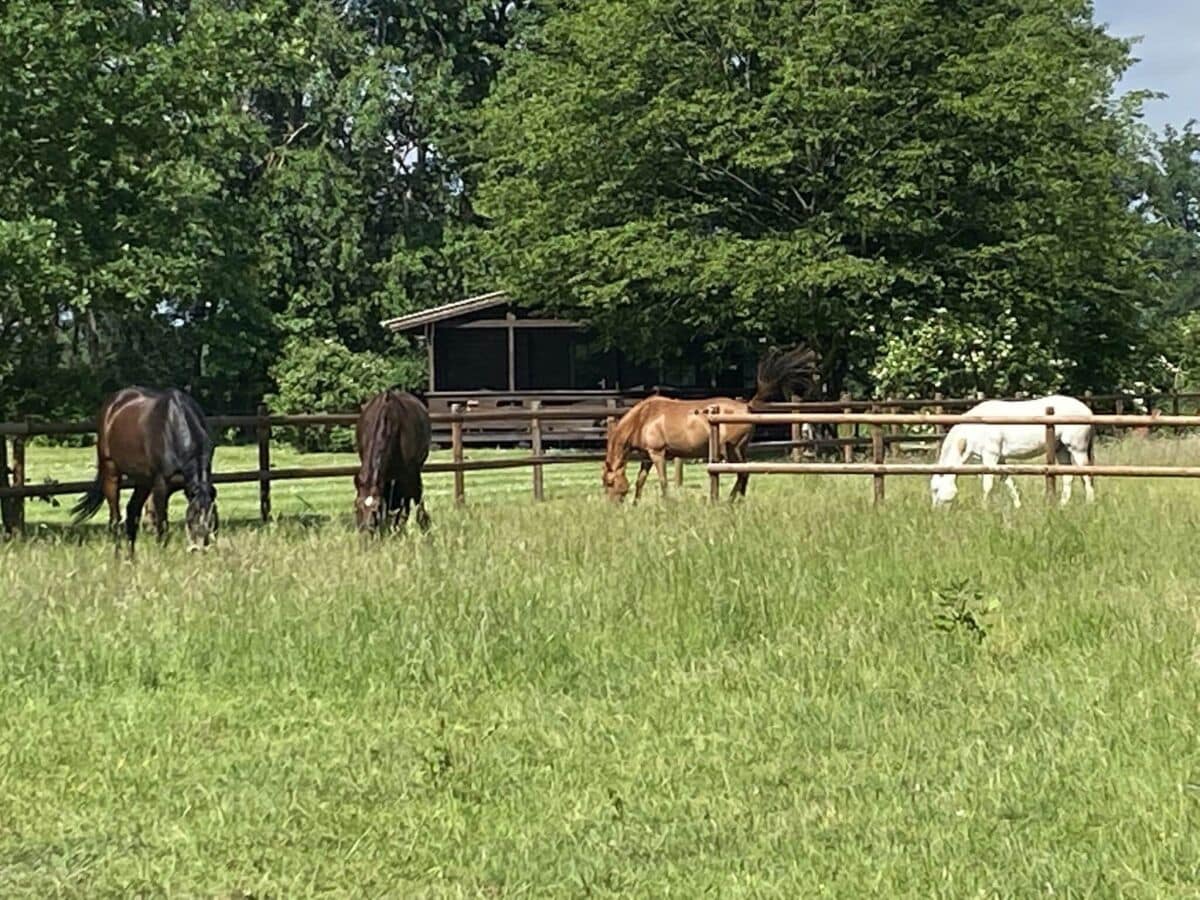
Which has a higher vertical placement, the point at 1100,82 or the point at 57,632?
the point at 1100,82

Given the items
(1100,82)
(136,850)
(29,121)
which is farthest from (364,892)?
(1100,82)

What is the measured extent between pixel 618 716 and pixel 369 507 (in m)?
5.70

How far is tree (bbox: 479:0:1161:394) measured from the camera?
87.7 ft

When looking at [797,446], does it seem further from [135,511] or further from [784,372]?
[135,511]

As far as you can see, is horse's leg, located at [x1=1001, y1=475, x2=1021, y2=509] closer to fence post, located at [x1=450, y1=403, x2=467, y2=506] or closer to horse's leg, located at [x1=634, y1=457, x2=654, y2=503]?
horse's leg, located at [x1=634, y1=457, x2=654, y2=503]

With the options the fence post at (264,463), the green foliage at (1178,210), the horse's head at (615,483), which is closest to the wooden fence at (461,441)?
the fence post at (264,463)

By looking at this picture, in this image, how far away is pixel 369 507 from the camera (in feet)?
38.3

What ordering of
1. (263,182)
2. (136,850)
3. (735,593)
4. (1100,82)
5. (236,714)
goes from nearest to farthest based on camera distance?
(136,850) < (236,714) < (735,593) < (1100,82) < (263,182)

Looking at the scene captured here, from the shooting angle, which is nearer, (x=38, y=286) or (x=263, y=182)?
(x=38, y=286)

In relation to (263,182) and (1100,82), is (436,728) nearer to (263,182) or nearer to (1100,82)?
(1100,82)

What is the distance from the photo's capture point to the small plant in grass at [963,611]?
23.7 ft

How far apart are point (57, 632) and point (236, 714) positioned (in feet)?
5.30

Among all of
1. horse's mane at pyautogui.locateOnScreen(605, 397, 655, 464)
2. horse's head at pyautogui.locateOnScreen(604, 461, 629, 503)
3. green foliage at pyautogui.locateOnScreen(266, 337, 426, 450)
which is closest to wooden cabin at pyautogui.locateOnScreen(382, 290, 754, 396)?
green foliage at pyautogui.locateOnScreen(266, 337, 426, 450)

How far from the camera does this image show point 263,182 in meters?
41.6
